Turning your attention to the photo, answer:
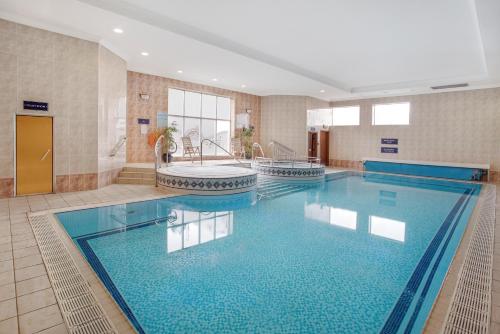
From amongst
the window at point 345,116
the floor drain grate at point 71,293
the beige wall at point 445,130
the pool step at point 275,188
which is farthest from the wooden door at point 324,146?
the floor drain grate at point 71,293

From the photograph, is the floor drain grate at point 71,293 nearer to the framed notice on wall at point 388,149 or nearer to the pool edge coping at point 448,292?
the pool edge coping at point 448,292

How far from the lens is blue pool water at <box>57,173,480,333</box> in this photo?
6.35 ft

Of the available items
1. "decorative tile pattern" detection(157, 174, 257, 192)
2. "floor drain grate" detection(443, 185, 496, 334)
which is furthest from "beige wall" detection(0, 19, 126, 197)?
"floor drain grate" detection(443, 185, 496, 334)

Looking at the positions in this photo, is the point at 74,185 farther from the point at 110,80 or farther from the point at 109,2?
the point at 109,2

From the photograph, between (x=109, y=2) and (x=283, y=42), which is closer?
(x=109, y=2)

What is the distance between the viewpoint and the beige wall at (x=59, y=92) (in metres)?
4.96

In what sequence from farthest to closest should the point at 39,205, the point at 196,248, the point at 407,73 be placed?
the point at 407,73 → the point at 39,205 → the point at 196,248

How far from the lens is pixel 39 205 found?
4660 millimetres

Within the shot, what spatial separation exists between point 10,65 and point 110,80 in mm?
1855

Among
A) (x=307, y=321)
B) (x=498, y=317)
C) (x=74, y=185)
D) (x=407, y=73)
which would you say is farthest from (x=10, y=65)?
(x=407, y=73)

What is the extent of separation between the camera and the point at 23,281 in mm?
2270

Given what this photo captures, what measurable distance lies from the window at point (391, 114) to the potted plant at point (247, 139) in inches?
208

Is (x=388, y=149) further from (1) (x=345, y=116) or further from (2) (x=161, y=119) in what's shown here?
(2) (x=161, y=119)

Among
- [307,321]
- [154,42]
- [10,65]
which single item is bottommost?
[307,321]
